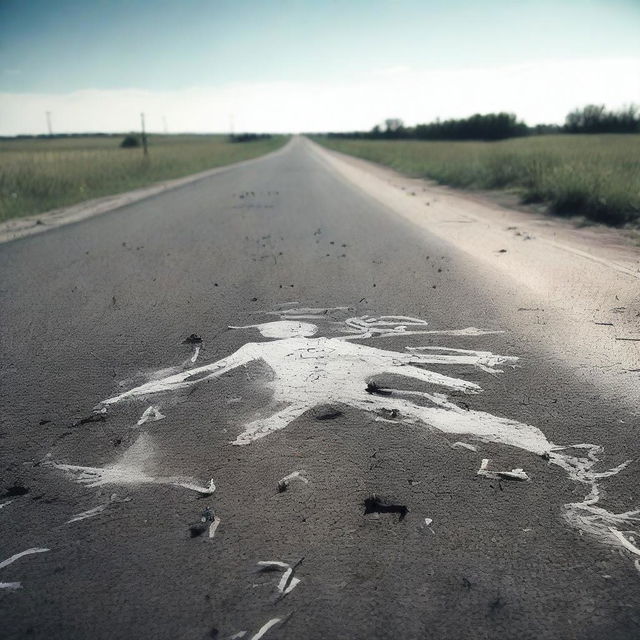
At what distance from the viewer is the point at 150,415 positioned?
300cm

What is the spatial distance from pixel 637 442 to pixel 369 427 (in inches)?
51.0

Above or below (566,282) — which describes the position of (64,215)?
above

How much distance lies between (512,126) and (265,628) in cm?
8246

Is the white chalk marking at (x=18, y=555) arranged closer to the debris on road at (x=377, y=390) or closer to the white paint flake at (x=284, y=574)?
the white paint flake at (x=284, y=574)

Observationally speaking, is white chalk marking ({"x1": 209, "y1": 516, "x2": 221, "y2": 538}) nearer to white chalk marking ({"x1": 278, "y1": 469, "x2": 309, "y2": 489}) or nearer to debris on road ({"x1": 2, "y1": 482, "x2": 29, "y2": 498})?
white chalk marking ({"x1": 278, "y1": 469, "x2": 309, "y2": 489})

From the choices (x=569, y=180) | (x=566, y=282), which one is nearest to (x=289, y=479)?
(x=566, y=282)

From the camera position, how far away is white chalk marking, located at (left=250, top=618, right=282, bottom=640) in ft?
5.34

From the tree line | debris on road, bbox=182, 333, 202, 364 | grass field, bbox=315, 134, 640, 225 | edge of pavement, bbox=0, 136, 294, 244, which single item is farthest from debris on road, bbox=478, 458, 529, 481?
the tree line

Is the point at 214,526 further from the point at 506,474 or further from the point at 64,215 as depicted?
the point at 64,215

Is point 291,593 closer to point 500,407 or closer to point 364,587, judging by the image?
point 364,587

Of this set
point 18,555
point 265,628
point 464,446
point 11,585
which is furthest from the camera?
point 464,446

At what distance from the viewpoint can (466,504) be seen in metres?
2.23

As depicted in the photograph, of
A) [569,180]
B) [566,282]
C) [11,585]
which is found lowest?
[11,585]

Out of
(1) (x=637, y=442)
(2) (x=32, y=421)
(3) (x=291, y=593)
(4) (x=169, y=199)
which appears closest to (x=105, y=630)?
(3) (x=291, y=593)
